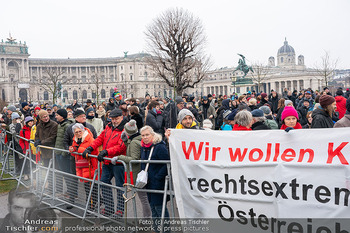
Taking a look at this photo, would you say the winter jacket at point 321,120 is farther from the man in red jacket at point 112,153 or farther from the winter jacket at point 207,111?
the winter jacket at point 207,111

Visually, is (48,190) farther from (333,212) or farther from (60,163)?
(333,212)

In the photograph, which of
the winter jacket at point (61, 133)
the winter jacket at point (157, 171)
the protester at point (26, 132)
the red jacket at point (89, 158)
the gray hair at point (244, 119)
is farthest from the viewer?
the protester at point (26, 132)

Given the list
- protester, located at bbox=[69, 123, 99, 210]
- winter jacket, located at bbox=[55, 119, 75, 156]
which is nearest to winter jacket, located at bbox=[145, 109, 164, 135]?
winter jacket, located at bbox=[55, 119, 75, 156]

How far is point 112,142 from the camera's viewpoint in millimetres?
6609

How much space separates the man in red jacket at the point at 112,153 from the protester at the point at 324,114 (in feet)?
11.8

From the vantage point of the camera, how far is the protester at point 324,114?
19.8 ft

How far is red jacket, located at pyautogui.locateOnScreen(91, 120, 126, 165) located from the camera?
6.44 metres

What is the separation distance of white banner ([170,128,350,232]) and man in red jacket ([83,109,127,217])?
1.52 meters

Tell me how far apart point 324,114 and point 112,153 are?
3957mm

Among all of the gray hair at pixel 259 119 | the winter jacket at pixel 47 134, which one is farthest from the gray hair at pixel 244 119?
the winter jacket at pixel 47 134

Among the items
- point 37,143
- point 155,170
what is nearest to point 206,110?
point 37,143

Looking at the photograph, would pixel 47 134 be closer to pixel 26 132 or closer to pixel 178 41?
pixel 26 132

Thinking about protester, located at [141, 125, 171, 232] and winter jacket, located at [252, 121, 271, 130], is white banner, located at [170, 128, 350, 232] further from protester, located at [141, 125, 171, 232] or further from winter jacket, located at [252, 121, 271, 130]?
winter jacket, located at [252, 121, 271, 130]

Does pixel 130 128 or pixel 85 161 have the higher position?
pixel 130 128
